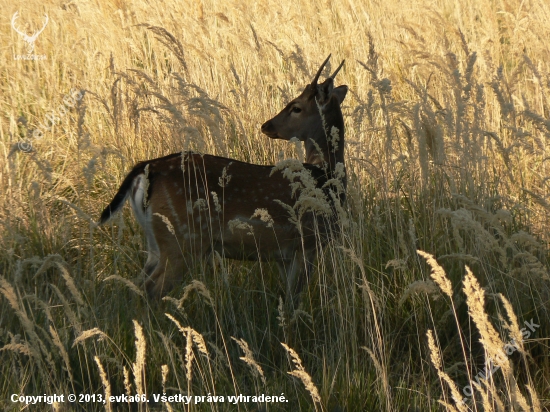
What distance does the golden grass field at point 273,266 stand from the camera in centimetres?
315

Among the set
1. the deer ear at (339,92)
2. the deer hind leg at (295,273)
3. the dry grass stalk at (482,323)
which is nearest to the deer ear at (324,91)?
the deer ear at (339,92)

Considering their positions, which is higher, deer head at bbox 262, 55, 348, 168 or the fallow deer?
deer head at bbox 262, 55, 348, 168

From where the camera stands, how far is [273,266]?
4512 millimetres

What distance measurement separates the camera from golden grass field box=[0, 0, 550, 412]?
3148mm

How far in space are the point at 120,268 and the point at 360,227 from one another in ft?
4.51

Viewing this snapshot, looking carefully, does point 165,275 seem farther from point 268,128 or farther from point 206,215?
point 268,128

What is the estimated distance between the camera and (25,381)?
3.29 meters

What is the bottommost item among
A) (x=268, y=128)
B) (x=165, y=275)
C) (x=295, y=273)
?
(x=295, y=273)

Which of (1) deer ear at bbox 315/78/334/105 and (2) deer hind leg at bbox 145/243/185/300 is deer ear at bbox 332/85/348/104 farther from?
(2) deer hind leg at bbox 145/243/185/300

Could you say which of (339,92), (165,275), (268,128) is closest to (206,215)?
(165,275)

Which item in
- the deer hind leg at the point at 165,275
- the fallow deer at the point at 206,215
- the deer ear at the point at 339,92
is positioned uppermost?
the deer ear at the point at 339,92

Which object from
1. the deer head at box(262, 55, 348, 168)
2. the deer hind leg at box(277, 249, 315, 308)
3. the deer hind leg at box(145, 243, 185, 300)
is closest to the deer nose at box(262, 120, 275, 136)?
the deer head at box(262, 55, 348, 168)

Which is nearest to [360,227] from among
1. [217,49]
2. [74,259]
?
[74,259]

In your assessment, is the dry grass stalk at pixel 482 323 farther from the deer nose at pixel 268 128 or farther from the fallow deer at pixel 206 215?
the deer nose at pixel 268 128
